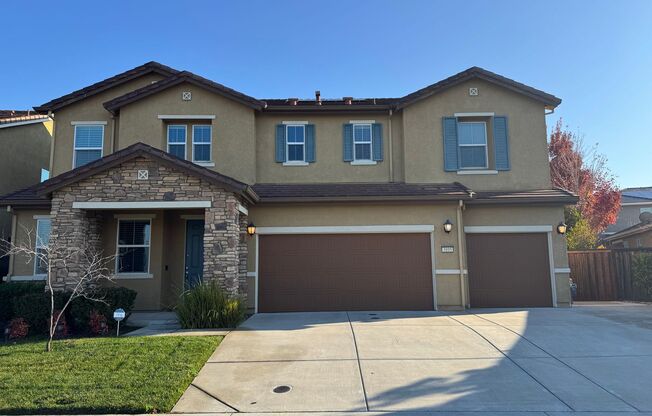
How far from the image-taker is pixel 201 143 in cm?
1350

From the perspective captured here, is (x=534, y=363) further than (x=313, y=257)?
No

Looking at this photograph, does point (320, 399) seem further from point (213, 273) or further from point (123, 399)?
point (213, 273)

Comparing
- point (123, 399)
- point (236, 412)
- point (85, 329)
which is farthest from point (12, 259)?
point (236, 412)

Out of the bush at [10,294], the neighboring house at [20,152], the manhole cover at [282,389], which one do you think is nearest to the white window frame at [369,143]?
the manhole cover at [282,389]

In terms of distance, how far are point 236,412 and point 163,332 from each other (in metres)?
4.66

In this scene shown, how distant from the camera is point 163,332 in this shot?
9.42 metres

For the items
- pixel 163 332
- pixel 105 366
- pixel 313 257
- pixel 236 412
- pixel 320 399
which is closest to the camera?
pixel 236 412

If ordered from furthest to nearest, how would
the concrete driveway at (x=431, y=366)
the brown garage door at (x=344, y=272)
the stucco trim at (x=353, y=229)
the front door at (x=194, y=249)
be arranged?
the front door at (x=194, y=249) < the stucco trim at (x=353, y=229) < the brown garage door at (x=344, y=272) < the concrete driveway at (x=431, y=366)

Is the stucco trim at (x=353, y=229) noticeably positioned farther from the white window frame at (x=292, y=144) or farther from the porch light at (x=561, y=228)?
the porch light at (x=561, y=228)

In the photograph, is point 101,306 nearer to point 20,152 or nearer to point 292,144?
point 292,144

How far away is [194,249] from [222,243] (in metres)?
3.16

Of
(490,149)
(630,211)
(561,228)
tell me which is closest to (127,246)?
(490,149)

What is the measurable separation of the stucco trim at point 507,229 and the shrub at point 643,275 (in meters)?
4.63

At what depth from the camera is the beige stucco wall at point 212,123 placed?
43.5 ft
